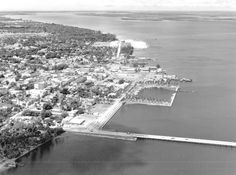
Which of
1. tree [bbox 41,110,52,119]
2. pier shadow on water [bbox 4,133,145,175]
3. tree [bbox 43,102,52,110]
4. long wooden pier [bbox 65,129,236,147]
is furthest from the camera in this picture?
tree [bbox 43,102,52,110]

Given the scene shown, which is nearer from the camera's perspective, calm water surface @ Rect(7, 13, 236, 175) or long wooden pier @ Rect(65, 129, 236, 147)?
calm water surface @ Rect(7, 13, 236, 175)

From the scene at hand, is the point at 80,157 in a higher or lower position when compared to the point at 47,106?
lower

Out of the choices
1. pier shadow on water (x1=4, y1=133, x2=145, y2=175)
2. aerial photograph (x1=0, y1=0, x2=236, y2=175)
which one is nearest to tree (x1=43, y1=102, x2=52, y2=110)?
aerial photograph (x1=0, y1=0, x2=236, y2=175)

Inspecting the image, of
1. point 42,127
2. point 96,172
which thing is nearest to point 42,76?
point 42,127

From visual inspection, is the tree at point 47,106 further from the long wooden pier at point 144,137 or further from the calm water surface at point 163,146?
the calm water surface at point 163,146

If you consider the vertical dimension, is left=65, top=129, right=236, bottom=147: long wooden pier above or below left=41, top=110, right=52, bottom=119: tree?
below

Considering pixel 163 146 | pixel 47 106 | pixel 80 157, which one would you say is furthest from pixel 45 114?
pixel 163 146

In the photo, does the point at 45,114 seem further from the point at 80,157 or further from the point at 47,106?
the point at 80,157

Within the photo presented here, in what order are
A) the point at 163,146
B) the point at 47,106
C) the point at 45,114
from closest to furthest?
the point at 163,146 < the point at 45,114 < the point at 47,106

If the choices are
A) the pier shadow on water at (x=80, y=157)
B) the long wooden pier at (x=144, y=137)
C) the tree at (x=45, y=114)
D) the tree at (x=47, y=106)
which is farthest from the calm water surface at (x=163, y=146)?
the tree at (x=47, y=106)

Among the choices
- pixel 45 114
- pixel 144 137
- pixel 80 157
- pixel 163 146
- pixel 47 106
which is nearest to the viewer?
pixel 80 157

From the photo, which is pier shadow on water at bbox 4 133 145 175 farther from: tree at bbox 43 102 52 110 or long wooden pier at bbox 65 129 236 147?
tree at bbox 43 102 52 110
